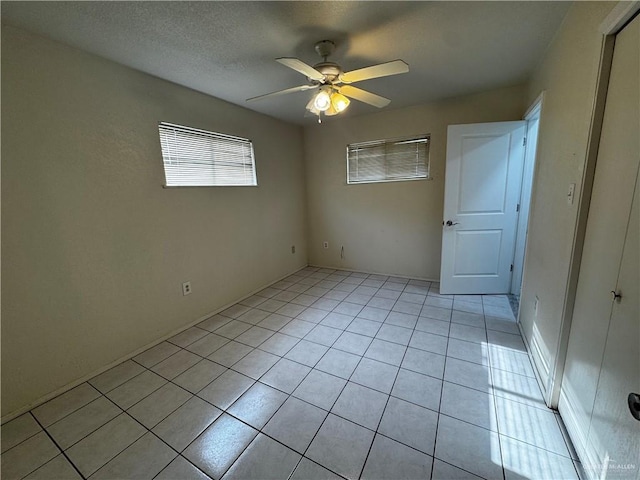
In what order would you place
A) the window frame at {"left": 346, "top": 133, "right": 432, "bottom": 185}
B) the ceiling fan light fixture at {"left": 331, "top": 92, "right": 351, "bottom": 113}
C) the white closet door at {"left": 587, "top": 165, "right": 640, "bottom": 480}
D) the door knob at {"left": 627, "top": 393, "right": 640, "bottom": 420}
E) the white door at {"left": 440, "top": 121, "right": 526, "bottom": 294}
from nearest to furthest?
1. the door knob at {"left": 627, "top": 393, "right": 640, "bottom": 420}
2. the white closet door at {"left": 587, "top": 165, "right": 640, "bottom": 480}
3. the ceiling fan light fixture at {"left": 331, "top": 92, "right": 351, "bottom": 113}
4. the white door at {"left": 440, "top": 121, "right": 526, "bottom": 294}
5. the window frame at {"left": 346, "top": 133, "right": 432, "bottom": 185}

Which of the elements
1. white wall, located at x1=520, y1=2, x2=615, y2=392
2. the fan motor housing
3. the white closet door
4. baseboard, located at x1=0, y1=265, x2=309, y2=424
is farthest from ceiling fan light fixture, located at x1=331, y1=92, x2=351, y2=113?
baseboard, located at x1=0, y1=265, x2=309, y2=424

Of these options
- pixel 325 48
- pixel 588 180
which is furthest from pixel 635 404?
pixel 325 48

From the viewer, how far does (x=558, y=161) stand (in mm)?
1638

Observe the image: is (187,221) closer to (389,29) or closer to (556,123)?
(389,29)

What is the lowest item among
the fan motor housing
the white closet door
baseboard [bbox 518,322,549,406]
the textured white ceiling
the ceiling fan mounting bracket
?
baseboard [bbox 518,322,549,406]

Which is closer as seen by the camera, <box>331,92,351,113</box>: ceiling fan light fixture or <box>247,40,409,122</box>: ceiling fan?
<box>247,40,409,122</box>: ceiling fan

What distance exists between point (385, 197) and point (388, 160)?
1.66ft

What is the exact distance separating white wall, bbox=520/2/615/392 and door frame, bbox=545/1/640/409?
4 centimetres

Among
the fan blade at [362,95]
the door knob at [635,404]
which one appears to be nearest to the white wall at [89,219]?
the fan blade at [362,95]

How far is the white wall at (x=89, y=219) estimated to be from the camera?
1.53 m

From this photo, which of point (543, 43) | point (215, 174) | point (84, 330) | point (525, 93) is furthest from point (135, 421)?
point (525, 93)

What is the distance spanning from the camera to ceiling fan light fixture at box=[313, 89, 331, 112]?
1.76 m

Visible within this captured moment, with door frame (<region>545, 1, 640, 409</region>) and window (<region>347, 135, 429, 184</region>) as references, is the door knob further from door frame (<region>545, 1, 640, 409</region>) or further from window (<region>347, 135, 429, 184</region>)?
window (<region>347, 135, 429, 184</region>)

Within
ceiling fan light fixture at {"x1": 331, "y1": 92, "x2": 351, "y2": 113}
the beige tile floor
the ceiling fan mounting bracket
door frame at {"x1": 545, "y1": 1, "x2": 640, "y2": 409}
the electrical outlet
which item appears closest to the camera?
door frame at {"x1": 545, "y1": 1, "x2": 640, "y2": 409}
